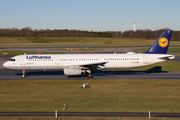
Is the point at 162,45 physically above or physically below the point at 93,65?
above

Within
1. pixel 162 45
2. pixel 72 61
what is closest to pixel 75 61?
pixel 72 61

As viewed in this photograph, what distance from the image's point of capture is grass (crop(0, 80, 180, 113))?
1947 cm

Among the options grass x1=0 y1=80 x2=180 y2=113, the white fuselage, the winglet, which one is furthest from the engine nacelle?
the winglet

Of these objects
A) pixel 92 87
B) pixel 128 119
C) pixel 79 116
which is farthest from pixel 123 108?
pixel 92 87

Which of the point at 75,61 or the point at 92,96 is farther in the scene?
the point at 75,61

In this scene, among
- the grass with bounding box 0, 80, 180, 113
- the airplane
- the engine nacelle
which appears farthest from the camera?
the airplane

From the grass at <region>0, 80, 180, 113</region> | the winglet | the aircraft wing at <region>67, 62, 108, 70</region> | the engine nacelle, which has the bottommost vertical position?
the grass at <region>0, 80, 180, 113</region>

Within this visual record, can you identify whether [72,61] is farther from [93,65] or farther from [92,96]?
[92,96]

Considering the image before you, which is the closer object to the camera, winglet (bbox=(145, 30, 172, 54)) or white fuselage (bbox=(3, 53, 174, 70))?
white fuselage (bbox=(3, 53, 174, 70))

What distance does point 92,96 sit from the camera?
23500 millimetres

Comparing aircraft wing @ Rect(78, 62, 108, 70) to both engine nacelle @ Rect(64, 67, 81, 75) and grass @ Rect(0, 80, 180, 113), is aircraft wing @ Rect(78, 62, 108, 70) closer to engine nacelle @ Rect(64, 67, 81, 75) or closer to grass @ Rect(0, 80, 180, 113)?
engine nacelle @ Rect(64, 67, 81, 75)

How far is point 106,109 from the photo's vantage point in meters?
18.9

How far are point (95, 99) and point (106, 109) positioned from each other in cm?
355

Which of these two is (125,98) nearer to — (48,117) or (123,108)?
(123,108)
